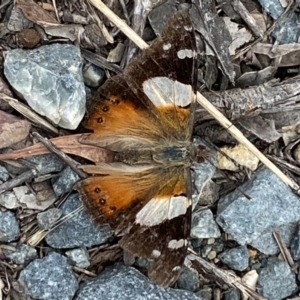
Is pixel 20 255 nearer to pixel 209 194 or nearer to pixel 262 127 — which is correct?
pixel 209 194

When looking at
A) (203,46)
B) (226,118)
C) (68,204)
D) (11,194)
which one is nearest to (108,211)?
(68,204)

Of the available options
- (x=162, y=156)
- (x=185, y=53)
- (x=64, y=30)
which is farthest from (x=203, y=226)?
(x=64, y=30)

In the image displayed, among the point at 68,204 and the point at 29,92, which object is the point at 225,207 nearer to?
the point at 68,204

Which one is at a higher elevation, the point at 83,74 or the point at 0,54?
the point at 0,54

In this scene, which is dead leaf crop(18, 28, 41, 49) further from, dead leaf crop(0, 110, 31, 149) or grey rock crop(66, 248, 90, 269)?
grey rock crop(66, 248, 90, 269)

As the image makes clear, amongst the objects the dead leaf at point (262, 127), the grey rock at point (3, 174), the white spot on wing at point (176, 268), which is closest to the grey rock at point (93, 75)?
the grey rock at point (3, 174)

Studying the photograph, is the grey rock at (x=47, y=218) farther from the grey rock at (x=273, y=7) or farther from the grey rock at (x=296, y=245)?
the grey rock at (x=273, y=7)

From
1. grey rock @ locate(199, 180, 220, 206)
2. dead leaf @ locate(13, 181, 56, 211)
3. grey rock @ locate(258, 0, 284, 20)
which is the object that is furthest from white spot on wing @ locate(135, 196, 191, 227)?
grey rock @ locate(258, 0, 284, 20)
